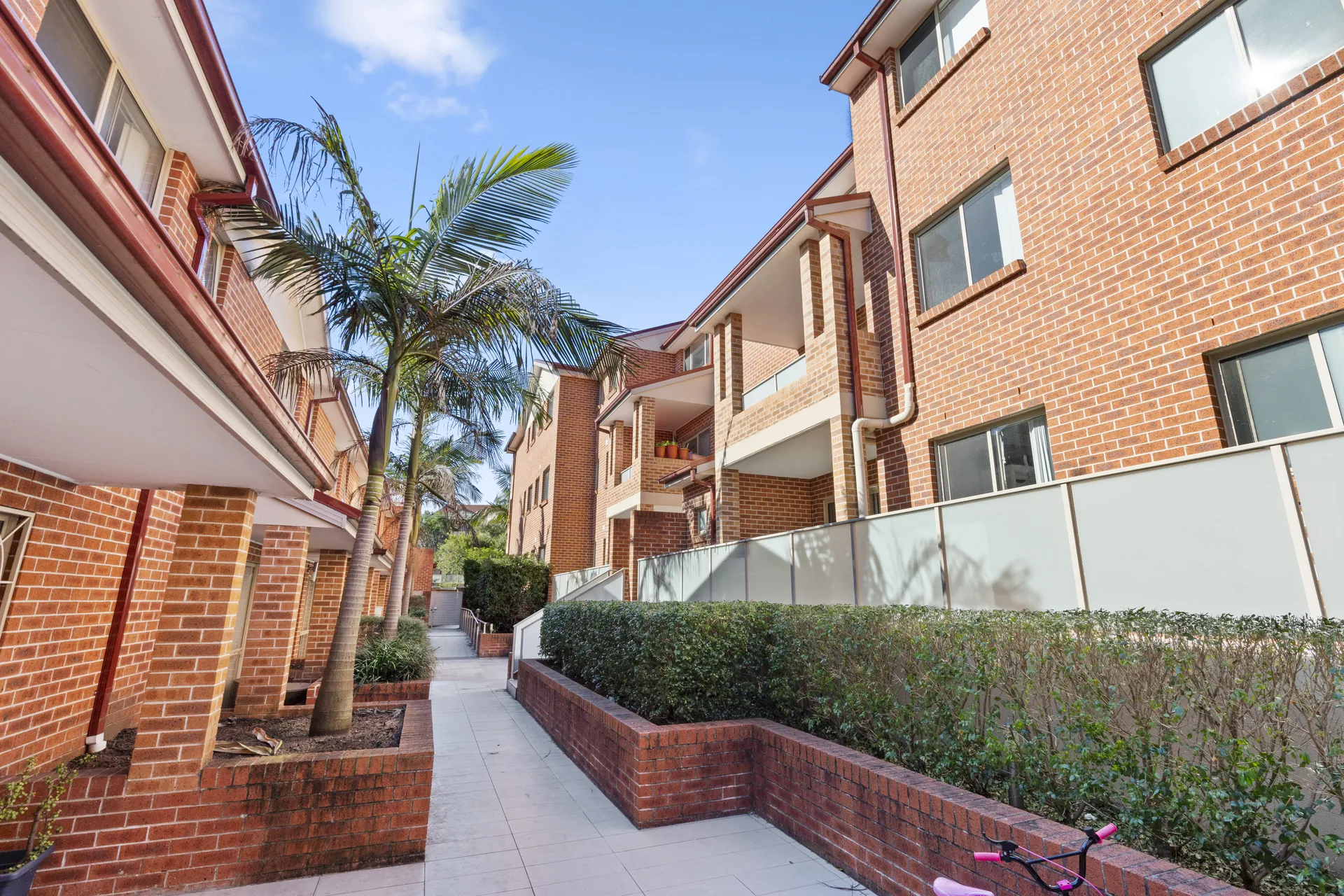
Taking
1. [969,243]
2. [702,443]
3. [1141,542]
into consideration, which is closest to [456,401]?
[969,243]

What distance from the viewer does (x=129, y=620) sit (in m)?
5.27

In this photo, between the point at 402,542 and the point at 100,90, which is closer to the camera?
the point at 100,90

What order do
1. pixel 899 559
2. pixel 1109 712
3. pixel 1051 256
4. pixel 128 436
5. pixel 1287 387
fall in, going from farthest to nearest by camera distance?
pixel 1051 256, pixel 899 559, pixel 1287 387, pixel 128 436, pixel 1109 712

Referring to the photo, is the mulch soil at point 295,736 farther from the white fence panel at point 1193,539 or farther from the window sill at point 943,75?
the window sill at point 943,75

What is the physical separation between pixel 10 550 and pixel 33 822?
163 cm

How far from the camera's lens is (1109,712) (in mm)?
3209

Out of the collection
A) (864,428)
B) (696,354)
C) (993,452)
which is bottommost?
(993,452)

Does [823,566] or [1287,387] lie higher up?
[1287,387]

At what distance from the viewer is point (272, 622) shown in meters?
7.47

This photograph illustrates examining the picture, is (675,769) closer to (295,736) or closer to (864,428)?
(295,736)

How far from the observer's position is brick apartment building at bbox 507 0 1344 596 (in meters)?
4.87

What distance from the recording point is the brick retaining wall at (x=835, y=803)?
9.72 ft

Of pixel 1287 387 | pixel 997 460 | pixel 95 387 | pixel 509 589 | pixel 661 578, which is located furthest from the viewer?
pixel 509 589

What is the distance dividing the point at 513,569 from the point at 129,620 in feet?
53.3
